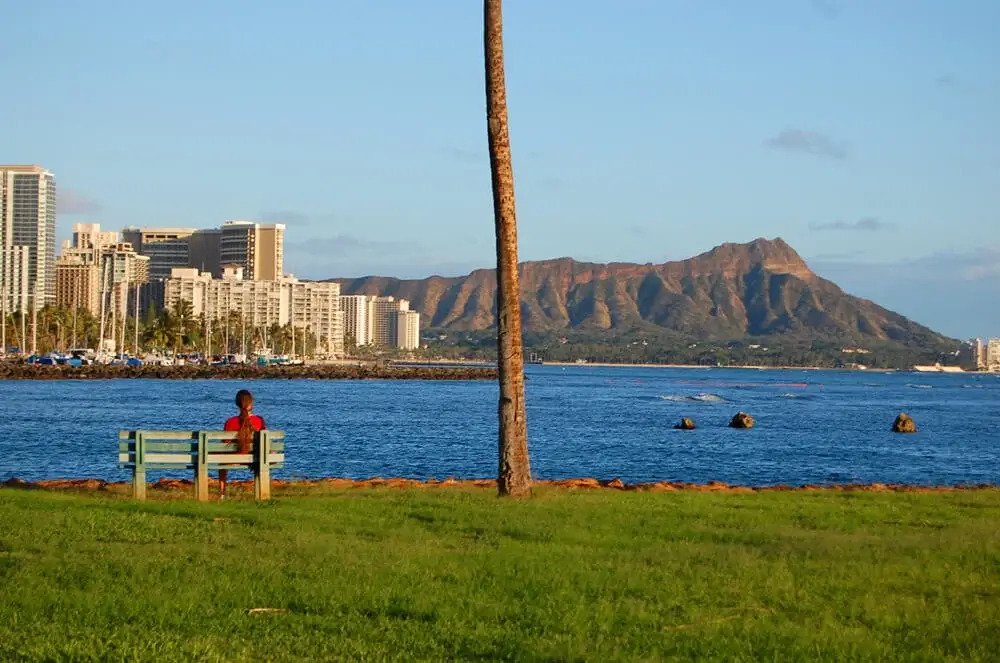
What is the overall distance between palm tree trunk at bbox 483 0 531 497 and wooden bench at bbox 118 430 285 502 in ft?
11.4

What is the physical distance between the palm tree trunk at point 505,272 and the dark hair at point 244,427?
379 centimetres

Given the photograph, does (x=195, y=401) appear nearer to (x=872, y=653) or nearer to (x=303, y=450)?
(x=303, y=450)

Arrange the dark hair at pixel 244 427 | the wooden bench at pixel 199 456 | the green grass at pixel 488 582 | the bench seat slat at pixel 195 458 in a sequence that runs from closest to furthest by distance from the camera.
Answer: the green grass at pixel 488 582 < the wooden bench at pixel 199 456 < the bench seat slat at pixel 195 458 < the dark hair at pixel 244 427

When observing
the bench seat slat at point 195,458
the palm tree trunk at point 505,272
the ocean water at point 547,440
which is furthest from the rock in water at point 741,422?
the bench seat slat at point 195,458

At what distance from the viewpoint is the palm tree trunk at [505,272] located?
2073 centimetres

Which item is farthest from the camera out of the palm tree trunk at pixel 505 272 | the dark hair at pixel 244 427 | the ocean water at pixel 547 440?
the ocean water at pixel 547 440

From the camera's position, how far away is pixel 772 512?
62.1ft

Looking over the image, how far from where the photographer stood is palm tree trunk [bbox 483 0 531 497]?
20734mm

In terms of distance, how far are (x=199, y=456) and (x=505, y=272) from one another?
209 inches

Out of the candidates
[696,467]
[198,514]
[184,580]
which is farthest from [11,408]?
[184,580]

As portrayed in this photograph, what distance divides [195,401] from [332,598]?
93.4m

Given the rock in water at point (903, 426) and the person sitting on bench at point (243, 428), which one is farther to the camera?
the rock in water at point (903, 426)

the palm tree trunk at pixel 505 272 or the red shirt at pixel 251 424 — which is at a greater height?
the palm tree trunk at pixel 505 272

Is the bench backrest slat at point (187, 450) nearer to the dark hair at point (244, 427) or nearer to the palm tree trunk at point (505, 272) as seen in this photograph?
the dark hair at point (244, 427)
